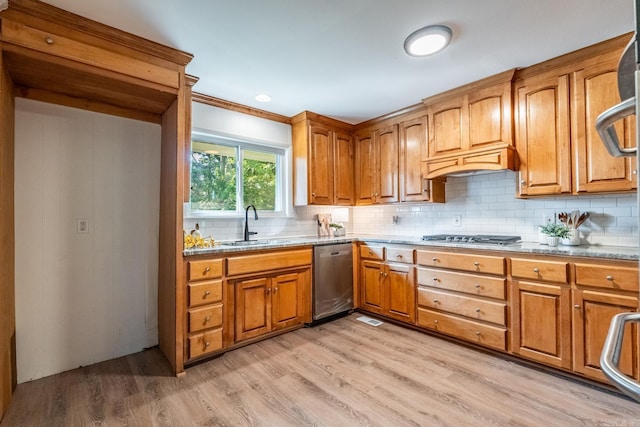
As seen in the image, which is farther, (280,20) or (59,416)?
(280,20)

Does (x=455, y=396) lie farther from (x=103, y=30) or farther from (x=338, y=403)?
(x=103, y=30)

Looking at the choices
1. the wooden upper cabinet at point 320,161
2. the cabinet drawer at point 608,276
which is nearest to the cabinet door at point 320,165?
the wooden upper cabinet at point 320,161

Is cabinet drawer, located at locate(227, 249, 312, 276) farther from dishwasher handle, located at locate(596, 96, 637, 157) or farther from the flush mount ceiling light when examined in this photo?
dishwasher handle, located at locate(596, 96, 637, 157)

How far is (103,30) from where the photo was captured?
1.90 metres

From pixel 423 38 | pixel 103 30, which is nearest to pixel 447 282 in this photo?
pixel 423 38

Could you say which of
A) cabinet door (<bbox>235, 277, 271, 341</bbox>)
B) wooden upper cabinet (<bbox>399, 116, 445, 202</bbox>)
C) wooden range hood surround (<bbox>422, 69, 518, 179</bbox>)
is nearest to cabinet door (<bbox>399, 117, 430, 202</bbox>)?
wooden upper cabinet (<bbox>399, 116, 445, 202</bbox>)

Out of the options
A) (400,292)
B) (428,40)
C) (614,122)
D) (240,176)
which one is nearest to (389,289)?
(400,292)

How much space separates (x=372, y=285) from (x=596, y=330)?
185cm

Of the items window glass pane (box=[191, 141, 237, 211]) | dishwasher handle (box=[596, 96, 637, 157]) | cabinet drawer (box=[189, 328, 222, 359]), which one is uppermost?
window glass pane (box=[191, 141, 237, 211])

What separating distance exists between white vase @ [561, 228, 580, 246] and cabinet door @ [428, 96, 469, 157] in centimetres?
106

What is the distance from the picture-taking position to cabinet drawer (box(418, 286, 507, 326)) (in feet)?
7.90

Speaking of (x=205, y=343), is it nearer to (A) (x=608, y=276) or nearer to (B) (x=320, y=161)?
(B) (x=320, y=161)

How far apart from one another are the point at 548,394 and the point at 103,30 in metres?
3.61

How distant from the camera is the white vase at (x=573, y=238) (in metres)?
2.37
